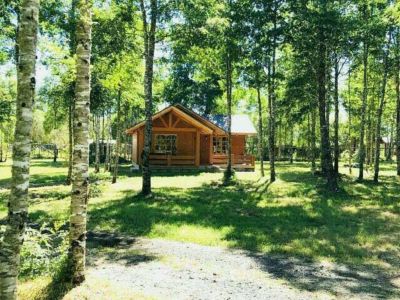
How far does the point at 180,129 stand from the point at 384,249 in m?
24.9

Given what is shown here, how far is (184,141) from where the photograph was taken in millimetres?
36312

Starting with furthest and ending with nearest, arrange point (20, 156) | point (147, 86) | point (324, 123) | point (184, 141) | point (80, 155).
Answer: point (184, 141) → point (324, 123) → point (147, 86) → point (80, 155) → point (20, 156)

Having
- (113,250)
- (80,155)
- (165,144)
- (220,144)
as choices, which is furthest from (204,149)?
(80,155)

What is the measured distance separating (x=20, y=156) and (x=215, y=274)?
4.86 metres

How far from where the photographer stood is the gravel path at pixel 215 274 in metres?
7.44

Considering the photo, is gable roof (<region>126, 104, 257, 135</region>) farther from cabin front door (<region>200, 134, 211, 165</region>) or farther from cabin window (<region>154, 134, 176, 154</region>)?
cabin window (<region>154, 134, 176, 154</region>)

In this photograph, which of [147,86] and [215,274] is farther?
[147,86]

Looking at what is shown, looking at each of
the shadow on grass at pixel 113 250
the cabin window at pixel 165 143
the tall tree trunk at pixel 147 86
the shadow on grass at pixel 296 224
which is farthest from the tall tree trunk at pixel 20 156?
the cabin window at pixel 165 143

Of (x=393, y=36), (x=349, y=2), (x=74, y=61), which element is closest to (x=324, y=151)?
(x=349, y=2)

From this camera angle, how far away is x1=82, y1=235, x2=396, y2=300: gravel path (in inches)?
293

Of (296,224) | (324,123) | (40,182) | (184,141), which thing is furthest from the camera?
(184,141)

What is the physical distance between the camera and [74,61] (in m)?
8.02

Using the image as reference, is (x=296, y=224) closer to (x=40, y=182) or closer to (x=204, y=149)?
(x=40, y=182)

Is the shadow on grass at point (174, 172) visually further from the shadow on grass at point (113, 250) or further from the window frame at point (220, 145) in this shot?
the shadow on grass at point (113, 250)
